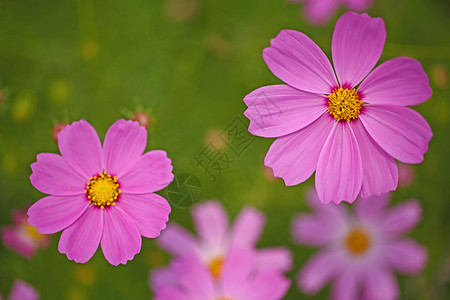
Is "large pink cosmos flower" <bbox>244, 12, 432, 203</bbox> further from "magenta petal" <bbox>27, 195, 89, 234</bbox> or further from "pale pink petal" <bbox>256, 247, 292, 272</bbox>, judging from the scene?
"pale pink petal" <bbox>256, 247, 292, 272</bbox>

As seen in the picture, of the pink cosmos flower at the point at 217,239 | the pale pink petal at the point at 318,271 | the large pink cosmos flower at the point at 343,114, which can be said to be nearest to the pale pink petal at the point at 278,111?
the large pink cosmos flower at the point at 343,114

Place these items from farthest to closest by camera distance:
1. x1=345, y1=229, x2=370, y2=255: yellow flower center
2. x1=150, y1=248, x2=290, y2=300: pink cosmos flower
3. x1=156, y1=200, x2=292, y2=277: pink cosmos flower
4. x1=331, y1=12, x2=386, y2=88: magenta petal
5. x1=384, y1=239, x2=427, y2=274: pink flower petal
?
x1=345, y1=229, x2=370, y2=255: yellow flower center, x1=384, y1=239, x2=427, y2=274: pink flower petal, x1=156, y1=200, x2=292, y2=277: pink cosmos flower, x1=150, y1=248, x2=290, y2=300: pink cosmos flower, x1=331, y1=12, x2=386, y2=88: magenta petal

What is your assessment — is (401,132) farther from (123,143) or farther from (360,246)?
(360,246)

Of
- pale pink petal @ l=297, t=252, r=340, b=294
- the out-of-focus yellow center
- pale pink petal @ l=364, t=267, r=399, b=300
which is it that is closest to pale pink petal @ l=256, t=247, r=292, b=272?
the out-of-focus yellow center

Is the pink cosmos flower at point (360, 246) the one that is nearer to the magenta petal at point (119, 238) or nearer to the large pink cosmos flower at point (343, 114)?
the large pink cosmos flower at point (343, 114)

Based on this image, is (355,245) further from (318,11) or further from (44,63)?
(44,63)

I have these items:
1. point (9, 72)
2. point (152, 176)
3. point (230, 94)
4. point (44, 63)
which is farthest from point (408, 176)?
point (9, 72)

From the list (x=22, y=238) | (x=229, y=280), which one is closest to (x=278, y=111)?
(x=229, y=280)
